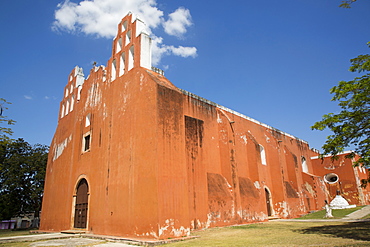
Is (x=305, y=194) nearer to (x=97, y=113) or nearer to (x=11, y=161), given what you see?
(x=97, y=113)

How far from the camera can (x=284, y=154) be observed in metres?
19.5

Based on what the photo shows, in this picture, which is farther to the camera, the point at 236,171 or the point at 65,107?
the point at 65,107

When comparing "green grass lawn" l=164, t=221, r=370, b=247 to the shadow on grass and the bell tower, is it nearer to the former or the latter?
the shadow on grass

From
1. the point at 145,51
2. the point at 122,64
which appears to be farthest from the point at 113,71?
the point at 145,51

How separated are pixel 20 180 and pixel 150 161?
17119 millimetres

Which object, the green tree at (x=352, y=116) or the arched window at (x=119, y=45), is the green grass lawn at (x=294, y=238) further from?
the arched window at (x=119, y=45)

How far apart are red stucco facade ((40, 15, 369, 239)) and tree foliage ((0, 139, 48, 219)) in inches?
265

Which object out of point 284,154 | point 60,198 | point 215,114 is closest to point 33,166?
point 60,198

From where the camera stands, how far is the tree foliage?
2077 cm

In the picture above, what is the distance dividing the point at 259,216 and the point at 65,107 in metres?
13.1

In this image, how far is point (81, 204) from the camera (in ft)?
41.7

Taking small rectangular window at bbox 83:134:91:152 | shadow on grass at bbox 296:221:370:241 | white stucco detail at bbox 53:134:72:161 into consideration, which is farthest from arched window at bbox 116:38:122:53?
shadow on grass at bbox 296:221:370:241

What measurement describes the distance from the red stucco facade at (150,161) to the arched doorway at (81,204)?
0.15ft

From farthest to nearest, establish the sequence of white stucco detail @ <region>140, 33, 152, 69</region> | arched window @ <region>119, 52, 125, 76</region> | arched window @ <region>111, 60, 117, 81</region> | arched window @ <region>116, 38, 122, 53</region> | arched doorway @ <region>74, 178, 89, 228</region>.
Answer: arched window @ <region>116, 38, 122, 53</region>
arched window @ <region>111, 60, 117, 81</region>
arched doorway @ <region>74, 178, 89, 228</region>
arched window @ <region>119, 52, 125, 76</region>
white stucco detail @ <region>140, 33, 152, 69</region>
